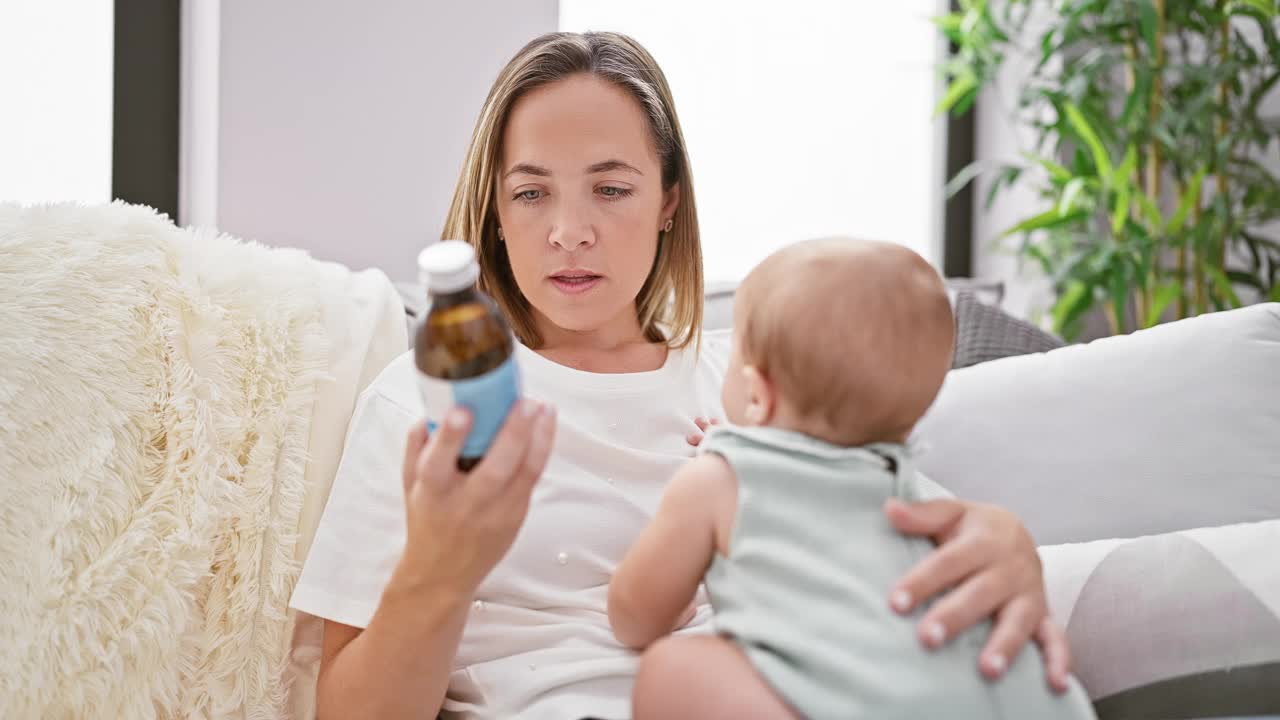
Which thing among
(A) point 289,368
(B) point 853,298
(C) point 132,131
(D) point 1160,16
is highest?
(D) point 1160,16

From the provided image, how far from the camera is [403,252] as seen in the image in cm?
230

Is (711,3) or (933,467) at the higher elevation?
(711,3)

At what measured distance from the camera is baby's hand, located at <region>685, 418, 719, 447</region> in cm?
116

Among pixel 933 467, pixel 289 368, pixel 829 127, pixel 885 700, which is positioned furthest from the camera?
pixel 829 127

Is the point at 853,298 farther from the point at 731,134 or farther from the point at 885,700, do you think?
the point at 731,134

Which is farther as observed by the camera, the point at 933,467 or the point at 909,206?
the point at 909,206

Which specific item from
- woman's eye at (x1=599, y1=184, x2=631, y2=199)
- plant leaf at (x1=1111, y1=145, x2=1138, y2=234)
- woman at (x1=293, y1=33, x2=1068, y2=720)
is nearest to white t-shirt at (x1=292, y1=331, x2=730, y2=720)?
woman at (x1=293, y1=33, x2=1068, y2=720)

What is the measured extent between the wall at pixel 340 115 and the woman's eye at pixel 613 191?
1101mm

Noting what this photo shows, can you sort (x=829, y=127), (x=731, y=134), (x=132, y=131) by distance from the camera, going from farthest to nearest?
(x=829, y=127), (x=731, y=134), (x=132, y=131)

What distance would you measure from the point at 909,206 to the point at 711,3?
1051 millimetres

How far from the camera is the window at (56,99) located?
6.41 ft

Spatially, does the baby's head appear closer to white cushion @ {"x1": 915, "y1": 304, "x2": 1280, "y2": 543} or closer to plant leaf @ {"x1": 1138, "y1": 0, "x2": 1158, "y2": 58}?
white cushion @ {"x1": 915, "y1": 304, "x2": 1280, "y2": 543}

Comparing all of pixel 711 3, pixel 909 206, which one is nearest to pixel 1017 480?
pixel 711 3

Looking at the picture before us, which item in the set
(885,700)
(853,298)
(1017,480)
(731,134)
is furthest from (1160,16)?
(885,700)
